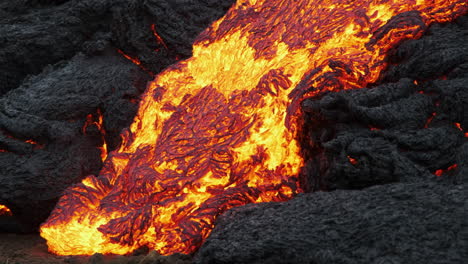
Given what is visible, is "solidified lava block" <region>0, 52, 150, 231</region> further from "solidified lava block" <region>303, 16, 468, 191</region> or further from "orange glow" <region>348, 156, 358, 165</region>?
"orange glow" <region>348, 156, 358, 165</region>

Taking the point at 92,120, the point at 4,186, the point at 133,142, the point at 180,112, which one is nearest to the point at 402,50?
the point at 180,112

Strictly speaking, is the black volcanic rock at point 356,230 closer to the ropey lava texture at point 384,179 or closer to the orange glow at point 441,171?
the ropey lava texture at point 384,179

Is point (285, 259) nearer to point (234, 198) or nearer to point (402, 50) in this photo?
point (234, 198)

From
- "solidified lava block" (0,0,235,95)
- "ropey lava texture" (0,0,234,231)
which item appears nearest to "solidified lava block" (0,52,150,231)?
"ropey lava texture" (0,0,234,231)

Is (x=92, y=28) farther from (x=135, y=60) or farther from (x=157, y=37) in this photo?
(x=157, y=37)

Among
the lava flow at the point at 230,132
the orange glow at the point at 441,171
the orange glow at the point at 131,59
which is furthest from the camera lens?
the orange glow at the point at 131,59

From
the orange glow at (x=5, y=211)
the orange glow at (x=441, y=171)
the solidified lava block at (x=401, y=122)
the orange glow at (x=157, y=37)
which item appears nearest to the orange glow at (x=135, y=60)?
the orange glow at (x=157, y=37)

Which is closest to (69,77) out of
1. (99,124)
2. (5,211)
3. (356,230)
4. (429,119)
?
(99,124)
